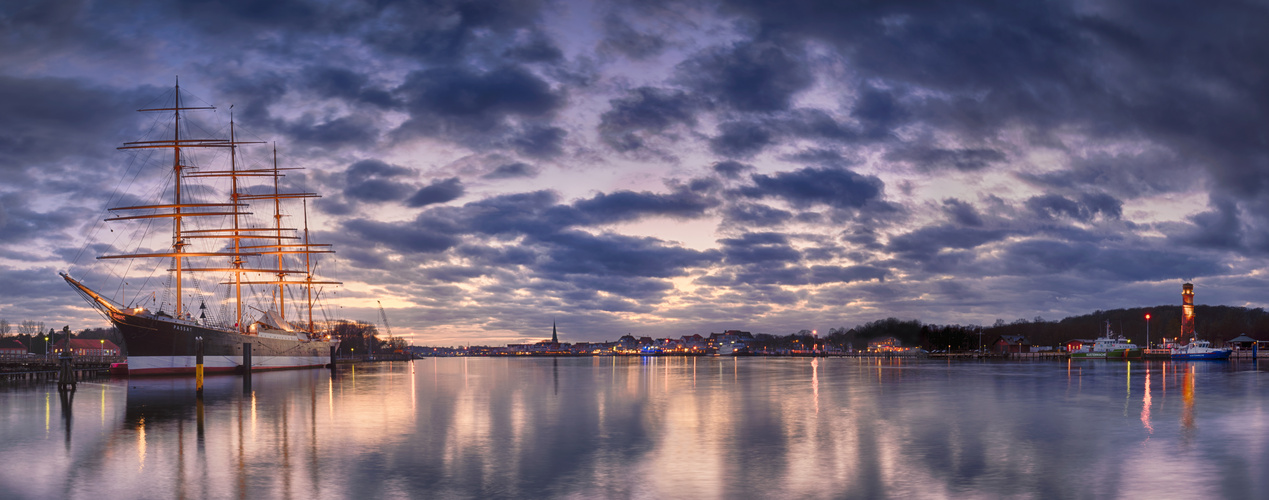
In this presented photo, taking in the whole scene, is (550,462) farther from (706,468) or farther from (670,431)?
(670,431)

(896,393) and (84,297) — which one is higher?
(84,297)

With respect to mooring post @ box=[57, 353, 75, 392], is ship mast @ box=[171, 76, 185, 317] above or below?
above

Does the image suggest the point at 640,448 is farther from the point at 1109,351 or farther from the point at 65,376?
the point at 1109,351

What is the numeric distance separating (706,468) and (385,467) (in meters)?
8.55

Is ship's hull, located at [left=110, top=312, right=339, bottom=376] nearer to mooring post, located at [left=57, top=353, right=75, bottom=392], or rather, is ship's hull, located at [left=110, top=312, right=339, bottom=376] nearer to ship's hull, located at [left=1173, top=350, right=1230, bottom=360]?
mooring post, located at [left=57, top=353, right=75, bottom=392]

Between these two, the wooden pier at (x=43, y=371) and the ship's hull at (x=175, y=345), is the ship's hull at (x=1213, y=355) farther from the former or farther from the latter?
the wooden pier at (x=43, y=371)

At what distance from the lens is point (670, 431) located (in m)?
30.3

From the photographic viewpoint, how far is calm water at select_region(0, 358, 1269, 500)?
18.9 meters

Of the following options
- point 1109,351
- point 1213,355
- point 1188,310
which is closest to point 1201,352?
point 1213,355

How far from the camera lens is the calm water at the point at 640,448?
18922 mm

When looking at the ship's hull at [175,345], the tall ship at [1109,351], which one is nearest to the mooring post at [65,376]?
the ship's hull at [175,345]

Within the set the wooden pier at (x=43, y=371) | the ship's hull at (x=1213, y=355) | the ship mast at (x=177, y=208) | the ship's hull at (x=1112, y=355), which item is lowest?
the ship's hull at (x=1112, y=355)

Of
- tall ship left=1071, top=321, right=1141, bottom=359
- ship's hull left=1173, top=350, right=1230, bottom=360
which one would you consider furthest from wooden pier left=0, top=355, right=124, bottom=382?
tall ship left=1071, top=321, right=1141, bottom=359

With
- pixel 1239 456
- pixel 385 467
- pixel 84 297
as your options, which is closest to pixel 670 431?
pixel 385 467
